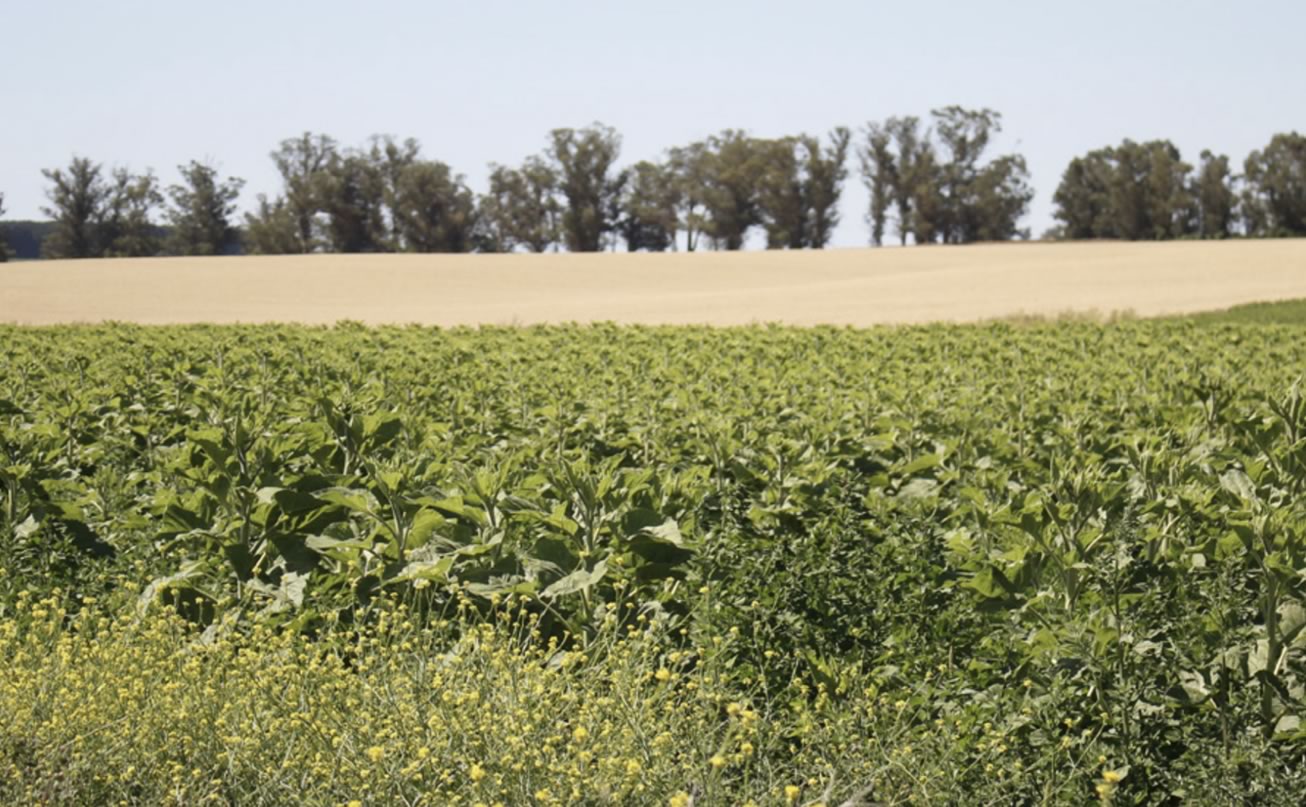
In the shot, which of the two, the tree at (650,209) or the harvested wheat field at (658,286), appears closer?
the harvested wheat field at (658,286)

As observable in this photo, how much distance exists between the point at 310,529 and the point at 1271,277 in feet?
146

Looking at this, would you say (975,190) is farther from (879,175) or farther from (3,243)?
(3,243)

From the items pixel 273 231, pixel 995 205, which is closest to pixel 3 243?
pixel 273 231

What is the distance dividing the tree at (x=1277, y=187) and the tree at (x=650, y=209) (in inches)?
1398

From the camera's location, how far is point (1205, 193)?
87.1m

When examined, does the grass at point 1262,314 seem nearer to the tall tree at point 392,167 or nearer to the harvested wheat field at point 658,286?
the harvested wheat field at point 658,286

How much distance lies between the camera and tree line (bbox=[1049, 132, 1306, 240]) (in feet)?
284

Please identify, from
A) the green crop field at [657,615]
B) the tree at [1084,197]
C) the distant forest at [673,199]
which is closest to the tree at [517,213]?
the distant forest at [673,199]

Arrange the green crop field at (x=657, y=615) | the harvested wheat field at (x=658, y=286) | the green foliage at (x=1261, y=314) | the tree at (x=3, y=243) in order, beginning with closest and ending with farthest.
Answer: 1. the green crop field at (x=657, y=615)
2. the green foliage at (x=1261, y=314)
3. the harvested wheat field at (x=658, y=286)
4. the tree at (x=3, y=243)

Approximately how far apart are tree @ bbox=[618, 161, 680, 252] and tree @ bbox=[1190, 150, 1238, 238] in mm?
32288

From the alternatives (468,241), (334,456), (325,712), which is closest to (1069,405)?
(334,456)

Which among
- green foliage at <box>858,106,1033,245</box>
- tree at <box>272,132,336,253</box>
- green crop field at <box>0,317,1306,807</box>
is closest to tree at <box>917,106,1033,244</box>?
green foliage at <box>858,106,1033,245</box>

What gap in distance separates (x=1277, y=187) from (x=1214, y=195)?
3.71 metres

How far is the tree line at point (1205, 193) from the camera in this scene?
284 ft
